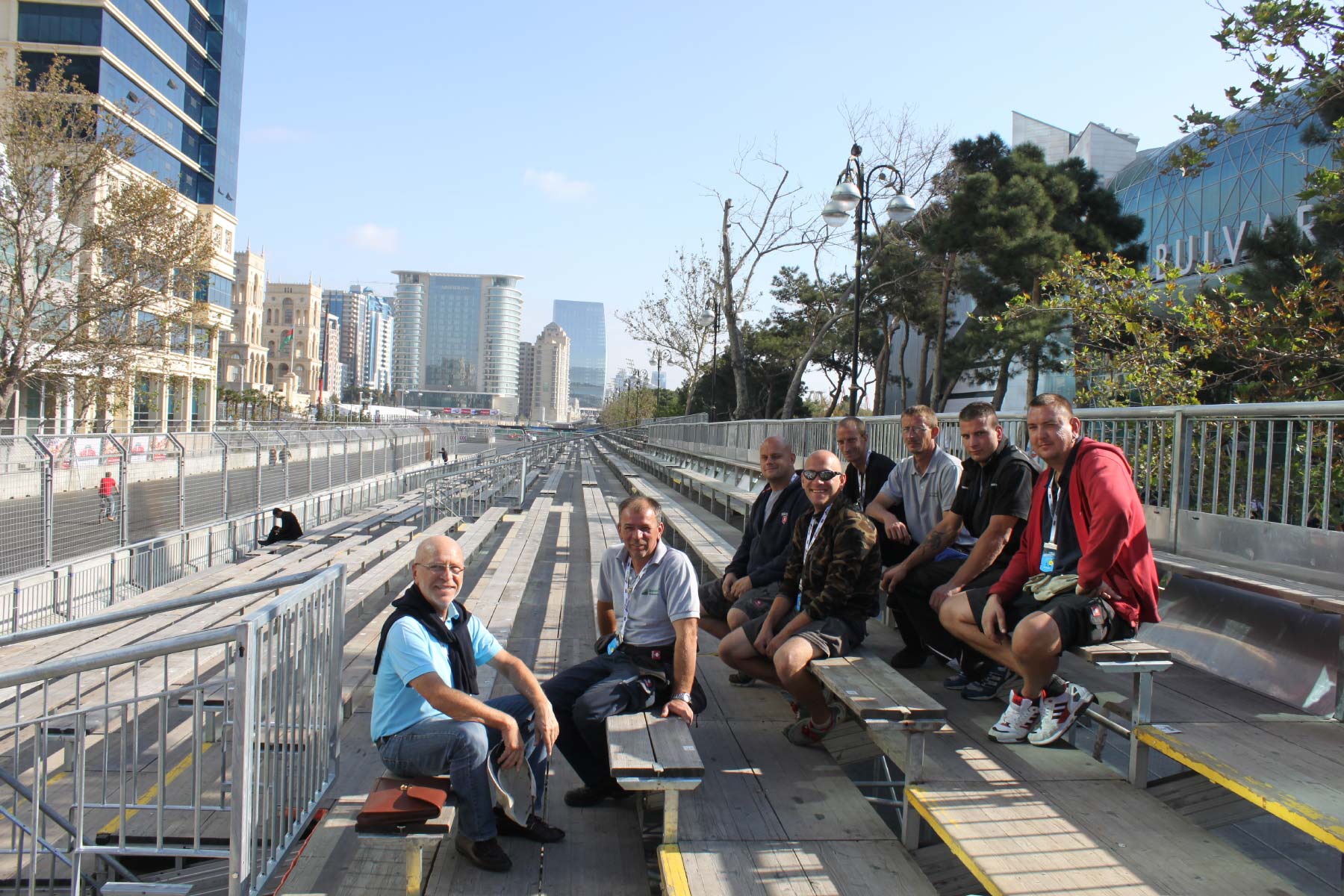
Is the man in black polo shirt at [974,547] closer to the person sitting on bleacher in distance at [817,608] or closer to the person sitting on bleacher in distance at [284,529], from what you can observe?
the person sitting on bleacher in distance at [817,608]

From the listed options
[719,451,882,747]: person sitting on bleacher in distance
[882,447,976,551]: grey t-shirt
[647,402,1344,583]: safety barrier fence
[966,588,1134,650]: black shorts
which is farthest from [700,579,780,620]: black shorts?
[647,402,1344,583]: safety barrier fence

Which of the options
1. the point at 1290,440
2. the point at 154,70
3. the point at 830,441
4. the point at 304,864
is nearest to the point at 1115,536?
the point at 1290,440

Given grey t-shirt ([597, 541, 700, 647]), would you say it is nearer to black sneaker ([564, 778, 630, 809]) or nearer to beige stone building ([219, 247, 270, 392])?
black sneaker ([564, 778, 630, 809])

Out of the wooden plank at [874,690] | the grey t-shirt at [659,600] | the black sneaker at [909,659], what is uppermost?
the grey t-shirt at [659,600]

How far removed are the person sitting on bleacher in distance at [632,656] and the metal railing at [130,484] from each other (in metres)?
7.16

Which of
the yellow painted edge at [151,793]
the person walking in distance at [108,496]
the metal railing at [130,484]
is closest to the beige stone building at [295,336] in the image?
the metal railing at [130,484]

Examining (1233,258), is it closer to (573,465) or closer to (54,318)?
(573,465)

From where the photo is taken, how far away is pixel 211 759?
499 cm

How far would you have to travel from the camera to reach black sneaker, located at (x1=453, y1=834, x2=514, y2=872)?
3.49 m

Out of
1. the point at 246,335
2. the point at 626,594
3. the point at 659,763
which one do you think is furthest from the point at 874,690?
the point at 246,335

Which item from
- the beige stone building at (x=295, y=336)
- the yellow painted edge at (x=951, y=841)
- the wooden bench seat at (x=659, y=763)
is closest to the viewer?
A: the yellow painted edge at (x=951, y=841)

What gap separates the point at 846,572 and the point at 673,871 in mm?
1919

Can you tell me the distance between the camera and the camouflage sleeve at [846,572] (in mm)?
4582

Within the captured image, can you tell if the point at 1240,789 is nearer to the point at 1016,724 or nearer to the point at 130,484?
the point at 1016,724
